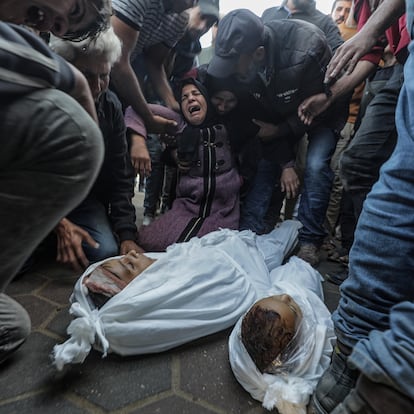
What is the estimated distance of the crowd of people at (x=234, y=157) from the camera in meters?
0.50

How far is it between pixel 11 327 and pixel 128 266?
1.22 feet

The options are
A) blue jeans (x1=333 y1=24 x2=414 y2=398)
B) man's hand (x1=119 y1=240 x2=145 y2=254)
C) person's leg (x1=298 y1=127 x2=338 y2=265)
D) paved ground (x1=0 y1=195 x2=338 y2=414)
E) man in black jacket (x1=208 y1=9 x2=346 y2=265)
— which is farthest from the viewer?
person's leg (x1=298 y1=127 x2=338 y2=265)

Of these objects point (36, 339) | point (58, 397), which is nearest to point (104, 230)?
point (36, 339)

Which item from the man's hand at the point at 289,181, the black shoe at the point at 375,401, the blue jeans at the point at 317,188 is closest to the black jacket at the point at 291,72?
the blue jeans at the point at 317,188

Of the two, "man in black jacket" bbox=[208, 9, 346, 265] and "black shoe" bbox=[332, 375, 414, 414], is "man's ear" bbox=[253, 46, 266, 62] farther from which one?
"black shoe" bbox=[332, 375, 414, 414]

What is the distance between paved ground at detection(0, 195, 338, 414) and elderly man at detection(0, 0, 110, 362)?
37cm

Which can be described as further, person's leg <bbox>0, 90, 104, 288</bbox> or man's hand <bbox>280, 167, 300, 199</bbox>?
man's hand <bbox>280, 167, 300, 199</bbox>

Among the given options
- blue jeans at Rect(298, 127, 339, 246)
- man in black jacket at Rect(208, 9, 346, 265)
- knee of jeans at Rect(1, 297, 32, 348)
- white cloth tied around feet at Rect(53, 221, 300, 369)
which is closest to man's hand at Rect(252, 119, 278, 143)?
man in black jacket at Rect(208, 9, 346, 265)

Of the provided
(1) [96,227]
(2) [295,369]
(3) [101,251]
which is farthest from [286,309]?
(1) [96,227]

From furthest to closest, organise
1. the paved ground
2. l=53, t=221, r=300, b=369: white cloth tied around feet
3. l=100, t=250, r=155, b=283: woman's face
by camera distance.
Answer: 1. l=100, t=250, r=155, b=283: woman's face
2. l=53, t=221, r=300, b=369: white cloth tied around feet
3. the paved ground

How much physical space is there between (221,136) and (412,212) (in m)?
1.49

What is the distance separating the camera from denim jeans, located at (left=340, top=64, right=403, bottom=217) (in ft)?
4.28

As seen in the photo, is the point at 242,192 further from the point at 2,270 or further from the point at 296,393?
the point at 2,270

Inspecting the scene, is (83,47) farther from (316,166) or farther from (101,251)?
(316,166)
